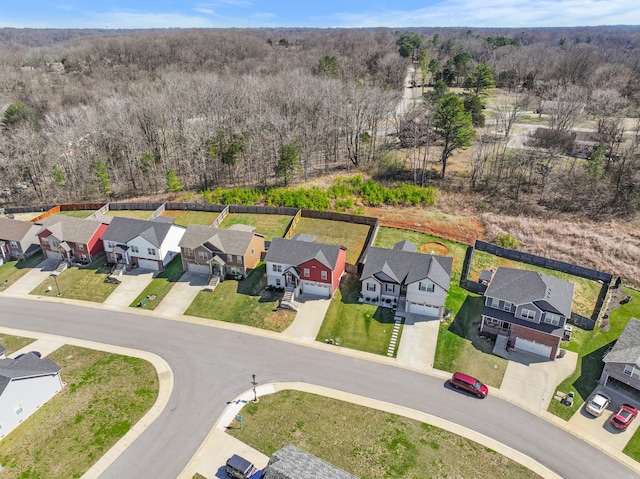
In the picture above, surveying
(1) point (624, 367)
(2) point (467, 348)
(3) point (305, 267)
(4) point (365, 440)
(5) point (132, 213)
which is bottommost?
(4) point (365, 440)

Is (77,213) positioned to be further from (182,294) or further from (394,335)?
(394,335)

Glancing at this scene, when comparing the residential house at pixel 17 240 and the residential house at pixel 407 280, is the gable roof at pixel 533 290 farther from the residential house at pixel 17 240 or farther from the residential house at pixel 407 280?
the residential house at pixel 17 240

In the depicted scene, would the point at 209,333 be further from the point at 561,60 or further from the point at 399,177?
the point at 561,60

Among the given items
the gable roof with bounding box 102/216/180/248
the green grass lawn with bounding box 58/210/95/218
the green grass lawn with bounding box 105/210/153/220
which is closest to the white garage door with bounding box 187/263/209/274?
the gable roof with bounding box 102/216/180/248

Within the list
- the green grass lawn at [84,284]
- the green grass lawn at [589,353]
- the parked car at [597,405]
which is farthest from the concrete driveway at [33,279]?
the parked car at [597,405]

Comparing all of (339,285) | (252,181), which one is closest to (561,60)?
(252,181)

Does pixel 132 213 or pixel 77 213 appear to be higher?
pixel 132 213

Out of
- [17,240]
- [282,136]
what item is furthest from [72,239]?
[282,136]
